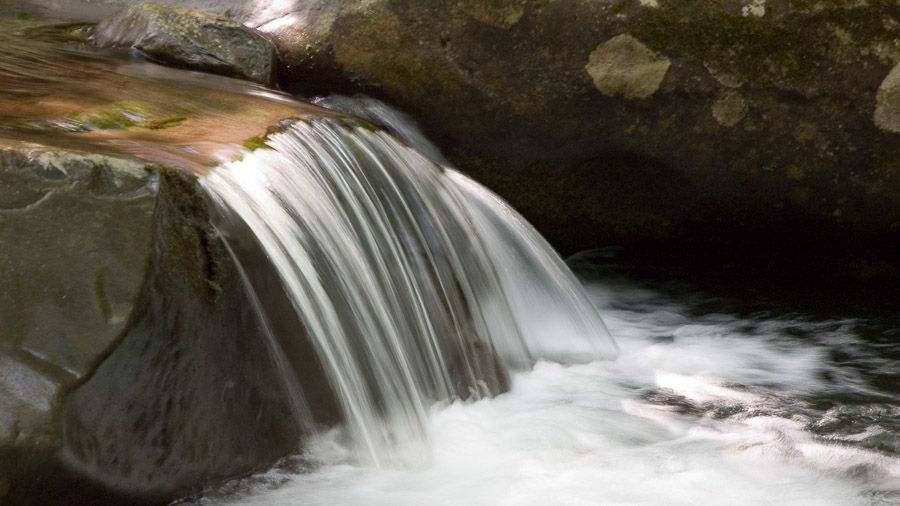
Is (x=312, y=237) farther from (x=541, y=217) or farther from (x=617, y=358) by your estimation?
(x=541, y=217)

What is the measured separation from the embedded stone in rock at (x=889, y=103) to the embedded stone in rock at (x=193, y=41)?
9.00 ft

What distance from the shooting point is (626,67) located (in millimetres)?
4254

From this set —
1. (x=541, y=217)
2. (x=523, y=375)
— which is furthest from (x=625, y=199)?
(x=523, y=375)

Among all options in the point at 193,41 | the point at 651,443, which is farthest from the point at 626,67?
the point at 651,443

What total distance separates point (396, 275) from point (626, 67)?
5.98 feet

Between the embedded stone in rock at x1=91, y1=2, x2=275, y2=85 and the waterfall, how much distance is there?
992 millimetres

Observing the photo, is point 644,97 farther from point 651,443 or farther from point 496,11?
point 651,443

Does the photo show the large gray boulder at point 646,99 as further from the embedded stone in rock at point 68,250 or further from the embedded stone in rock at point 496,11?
the embedded stone in rock at point 68,250

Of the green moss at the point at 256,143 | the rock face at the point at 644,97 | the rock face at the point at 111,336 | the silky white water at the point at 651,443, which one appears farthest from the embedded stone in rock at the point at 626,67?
the rock face at the point at 111,336

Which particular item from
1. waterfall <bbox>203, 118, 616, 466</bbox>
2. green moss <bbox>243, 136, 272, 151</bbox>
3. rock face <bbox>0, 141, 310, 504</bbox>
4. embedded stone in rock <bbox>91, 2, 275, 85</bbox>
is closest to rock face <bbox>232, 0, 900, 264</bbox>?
→ embedded stone in rock <bbox>91, 2, 275, 85</bbox>

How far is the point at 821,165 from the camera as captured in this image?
425cm

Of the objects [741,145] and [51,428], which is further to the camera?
[741,145]

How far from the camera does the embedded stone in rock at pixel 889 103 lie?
4.06 metres

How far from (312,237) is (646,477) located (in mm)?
1153
